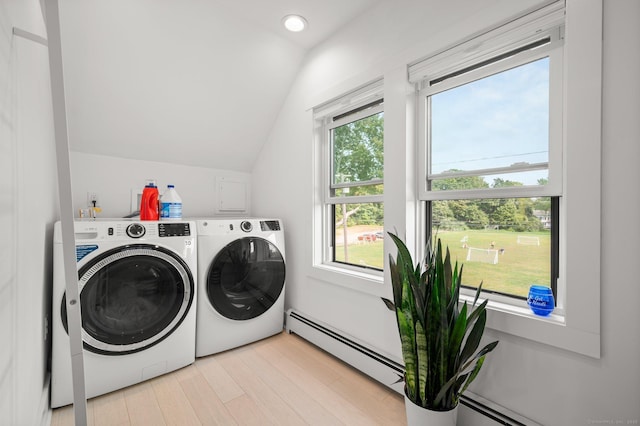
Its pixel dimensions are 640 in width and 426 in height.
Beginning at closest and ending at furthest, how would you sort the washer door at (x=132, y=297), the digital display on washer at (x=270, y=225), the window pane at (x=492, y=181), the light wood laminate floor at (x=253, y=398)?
the window pane at (x=492, y=181), the light wood laminate floor at (x=253, y=398), the washer door at (x=132, y=297), the digital display on washer at (x=270, y=225)

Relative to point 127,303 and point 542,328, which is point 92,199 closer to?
point 127,303

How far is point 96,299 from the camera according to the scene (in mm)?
1426

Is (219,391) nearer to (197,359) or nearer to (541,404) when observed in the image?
(197,359)

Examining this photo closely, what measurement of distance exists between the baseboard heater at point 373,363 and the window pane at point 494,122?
38.2 inches

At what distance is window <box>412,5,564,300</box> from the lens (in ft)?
3.67

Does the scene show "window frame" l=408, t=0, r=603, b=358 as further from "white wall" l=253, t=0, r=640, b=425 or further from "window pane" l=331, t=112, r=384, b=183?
"window pane" l=331, t=112, r=384, b=183

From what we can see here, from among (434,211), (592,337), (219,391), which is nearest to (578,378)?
(592,337)

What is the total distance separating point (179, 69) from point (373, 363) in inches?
90.2

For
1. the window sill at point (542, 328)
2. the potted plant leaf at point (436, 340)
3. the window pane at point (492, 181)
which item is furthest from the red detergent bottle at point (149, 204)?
the window sill at point (542, 328)

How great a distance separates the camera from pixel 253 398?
1438mm

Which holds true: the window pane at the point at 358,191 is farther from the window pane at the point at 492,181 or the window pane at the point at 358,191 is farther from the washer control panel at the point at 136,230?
the washer control panel at the point at 136,230

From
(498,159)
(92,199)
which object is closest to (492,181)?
(498,159)

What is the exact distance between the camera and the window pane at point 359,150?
1.79 m

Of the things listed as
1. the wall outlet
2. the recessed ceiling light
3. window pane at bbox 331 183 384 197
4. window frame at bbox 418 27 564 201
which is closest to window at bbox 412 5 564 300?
window frame at bbox 418 27 564 201
